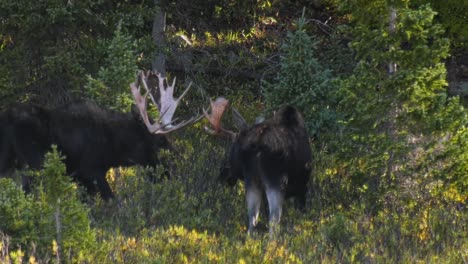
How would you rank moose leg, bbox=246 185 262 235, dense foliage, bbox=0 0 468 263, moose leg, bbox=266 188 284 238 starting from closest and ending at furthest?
dense foliage, bbox=0 0 468 263, moose leg, bbox=266 188 284 238, moose leg, bbox=246 185 262 235

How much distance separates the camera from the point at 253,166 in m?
10.5

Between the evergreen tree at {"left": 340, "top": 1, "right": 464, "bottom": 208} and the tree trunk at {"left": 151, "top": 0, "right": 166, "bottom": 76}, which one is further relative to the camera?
the tree trunk at {"left": 151, "top": 0, "right": 166, "bottom": 76}

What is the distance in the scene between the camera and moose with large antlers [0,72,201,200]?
37.3ft

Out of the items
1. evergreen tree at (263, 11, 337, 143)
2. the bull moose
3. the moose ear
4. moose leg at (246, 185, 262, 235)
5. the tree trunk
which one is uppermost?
the tree trunk

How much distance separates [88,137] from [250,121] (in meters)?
3.80

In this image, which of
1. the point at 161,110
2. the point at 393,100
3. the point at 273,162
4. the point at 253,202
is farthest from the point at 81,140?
the point at 393,100

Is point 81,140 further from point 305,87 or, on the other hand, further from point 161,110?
point 305,87

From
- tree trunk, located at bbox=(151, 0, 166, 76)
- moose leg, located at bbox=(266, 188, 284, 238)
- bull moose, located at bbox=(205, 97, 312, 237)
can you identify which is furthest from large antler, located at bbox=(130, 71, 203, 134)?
tree trunk, located at bbox=(151, 0, 166, 76)

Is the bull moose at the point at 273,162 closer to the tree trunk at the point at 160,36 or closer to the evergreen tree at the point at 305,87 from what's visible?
the evergreen tree at the point at 305,87

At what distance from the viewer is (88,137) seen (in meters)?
11.8

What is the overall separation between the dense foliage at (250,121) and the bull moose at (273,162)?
30 centimetres

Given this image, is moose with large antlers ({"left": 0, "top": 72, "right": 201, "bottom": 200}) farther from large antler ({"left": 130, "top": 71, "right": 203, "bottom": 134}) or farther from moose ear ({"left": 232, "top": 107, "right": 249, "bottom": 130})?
moose ear ({"left": 232, "top": 107, "right": 249, "bottom": 130})

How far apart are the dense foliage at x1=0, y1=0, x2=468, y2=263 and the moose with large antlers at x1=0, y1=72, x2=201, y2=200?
0.28 metres

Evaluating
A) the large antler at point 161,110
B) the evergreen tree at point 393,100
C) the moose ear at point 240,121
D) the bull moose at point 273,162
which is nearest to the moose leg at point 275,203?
the bull moose at point 273,162
